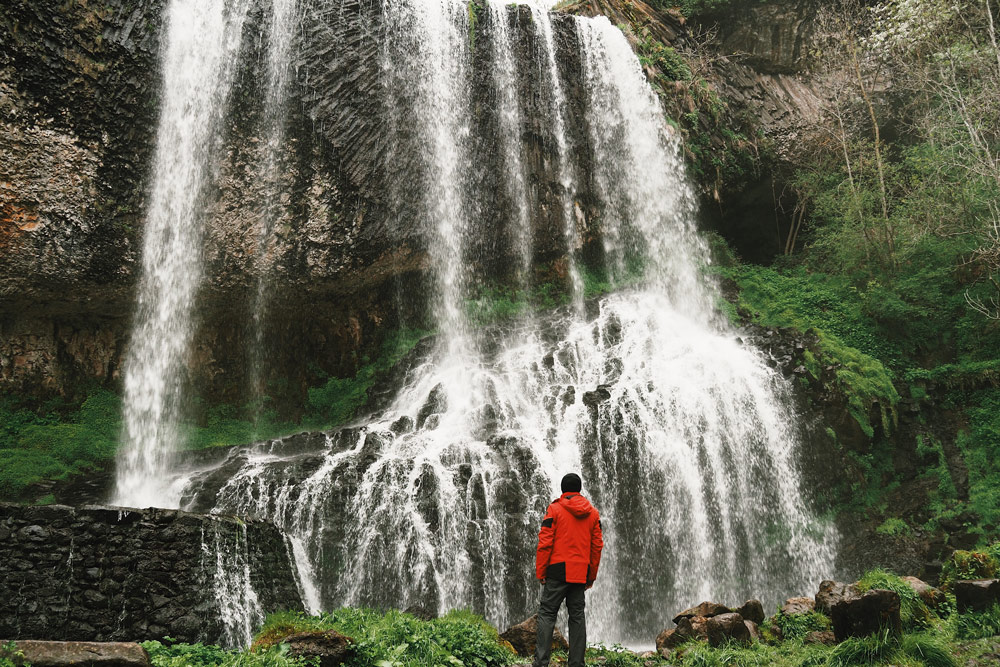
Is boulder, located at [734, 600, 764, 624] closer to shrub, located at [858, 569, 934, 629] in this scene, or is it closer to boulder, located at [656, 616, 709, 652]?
boulder, located at [656, 616, 709, 652]

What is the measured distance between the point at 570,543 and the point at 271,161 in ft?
41.3

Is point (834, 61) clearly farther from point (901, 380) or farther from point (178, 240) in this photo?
point (178, 240)

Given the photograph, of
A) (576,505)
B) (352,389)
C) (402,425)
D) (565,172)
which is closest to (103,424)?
(352,389)

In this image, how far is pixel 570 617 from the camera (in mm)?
5512

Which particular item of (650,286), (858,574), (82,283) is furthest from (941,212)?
(82,283)

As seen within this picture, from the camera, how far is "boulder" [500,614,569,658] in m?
7.27

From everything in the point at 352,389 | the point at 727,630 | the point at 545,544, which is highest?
the point at 352,389

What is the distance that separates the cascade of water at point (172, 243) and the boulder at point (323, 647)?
1017 cm

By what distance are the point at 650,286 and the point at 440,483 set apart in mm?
9311

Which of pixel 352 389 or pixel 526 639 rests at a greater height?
pixel 352 389

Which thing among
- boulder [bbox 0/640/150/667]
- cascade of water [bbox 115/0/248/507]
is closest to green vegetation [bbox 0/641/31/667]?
boulder [bbox 0/640/150/667]

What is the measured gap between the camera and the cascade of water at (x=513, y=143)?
17.4 m

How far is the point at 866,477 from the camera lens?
13.0 metres

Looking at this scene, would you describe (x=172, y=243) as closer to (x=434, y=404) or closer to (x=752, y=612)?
(x=434, y=404)
